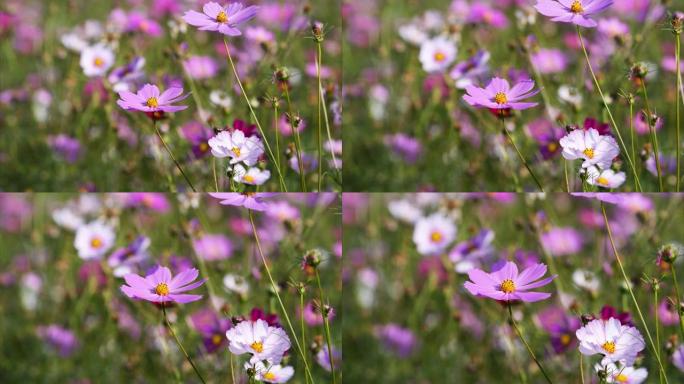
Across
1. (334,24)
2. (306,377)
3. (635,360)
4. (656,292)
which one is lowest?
(306,377)

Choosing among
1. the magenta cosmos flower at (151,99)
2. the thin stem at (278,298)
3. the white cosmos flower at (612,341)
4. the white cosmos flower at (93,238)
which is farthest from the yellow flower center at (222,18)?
the white cosmos flower at (612,341)

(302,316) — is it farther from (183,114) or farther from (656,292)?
(656,292)

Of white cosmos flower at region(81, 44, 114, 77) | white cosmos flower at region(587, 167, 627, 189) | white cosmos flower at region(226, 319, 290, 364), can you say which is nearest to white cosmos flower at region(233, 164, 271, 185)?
white cosmos flower at region(226, 319, 290, 364)

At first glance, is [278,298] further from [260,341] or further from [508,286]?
[508,286]

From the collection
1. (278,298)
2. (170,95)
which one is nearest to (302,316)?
(278,298)

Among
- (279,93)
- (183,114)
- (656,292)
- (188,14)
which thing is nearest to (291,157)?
(279,93)

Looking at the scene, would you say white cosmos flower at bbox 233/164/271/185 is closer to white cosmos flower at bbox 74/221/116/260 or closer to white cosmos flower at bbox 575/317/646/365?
white cosmos flower at bbox 74/221/116/260

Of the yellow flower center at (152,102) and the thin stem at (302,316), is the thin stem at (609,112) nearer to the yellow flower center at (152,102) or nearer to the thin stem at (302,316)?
the thin stem at (302,316)
